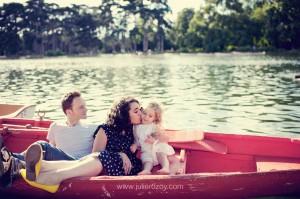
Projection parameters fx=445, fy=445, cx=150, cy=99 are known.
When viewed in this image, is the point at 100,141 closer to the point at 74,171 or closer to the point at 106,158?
the point at 106,158

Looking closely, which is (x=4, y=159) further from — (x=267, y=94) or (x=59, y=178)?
(x=267, y=94)

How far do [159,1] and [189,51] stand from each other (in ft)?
61.0

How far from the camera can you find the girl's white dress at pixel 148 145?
17.7 ft

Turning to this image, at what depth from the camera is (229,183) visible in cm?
500

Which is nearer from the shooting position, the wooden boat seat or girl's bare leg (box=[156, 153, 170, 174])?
girl's bare leg (box=[156, 153, 170, 174])

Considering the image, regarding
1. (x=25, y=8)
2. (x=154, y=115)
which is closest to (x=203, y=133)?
(x=154, y=115)

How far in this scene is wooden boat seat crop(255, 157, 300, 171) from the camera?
5.74 meters

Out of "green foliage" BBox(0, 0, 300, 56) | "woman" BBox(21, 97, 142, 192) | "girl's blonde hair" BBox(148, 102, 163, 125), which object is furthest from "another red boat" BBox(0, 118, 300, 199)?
"green foliage" BBox(0, 0, 300, 56)

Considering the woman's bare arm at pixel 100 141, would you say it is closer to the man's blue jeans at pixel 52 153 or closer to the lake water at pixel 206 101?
the man's blue jeans at pixel 52 153

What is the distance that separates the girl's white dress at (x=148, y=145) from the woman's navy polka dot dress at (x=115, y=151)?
12 centimetres

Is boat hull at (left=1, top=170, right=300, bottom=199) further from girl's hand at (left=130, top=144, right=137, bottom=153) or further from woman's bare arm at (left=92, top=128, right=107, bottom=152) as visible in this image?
girl's hand at (left=130, top=144, right=137, bottom=153)

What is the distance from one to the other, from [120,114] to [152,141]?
62cm

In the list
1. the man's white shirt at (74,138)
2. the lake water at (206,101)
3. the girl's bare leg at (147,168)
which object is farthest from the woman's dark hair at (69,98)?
the lake water at (206,101)

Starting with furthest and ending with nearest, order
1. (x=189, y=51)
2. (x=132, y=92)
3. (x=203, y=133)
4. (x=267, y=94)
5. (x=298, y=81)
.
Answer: (x=189, y=51) < (x=298, y=81) < (x=132, y=92) < (x=267, y=94) < (x=203, y=133)
